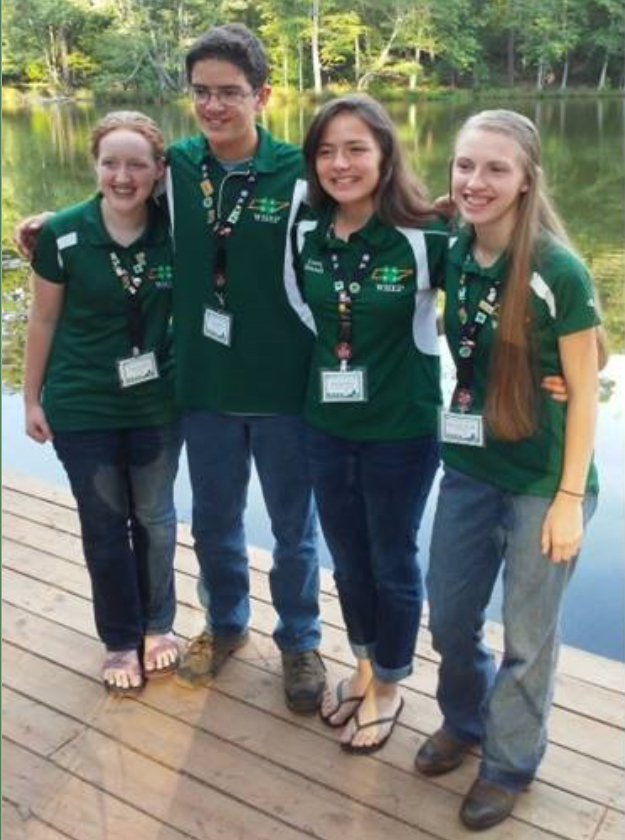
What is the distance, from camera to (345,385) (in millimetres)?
1590

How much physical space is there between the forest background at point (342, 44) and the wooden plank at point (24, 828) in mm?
1453

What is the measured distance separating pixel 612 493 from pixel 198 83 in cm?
290

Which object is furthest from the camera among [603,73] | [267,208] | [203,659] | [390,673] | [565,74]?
[565,74]

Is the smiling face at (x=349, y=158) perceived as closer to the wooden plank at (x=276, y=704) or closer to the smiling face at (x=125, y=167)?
the smiling face at (x=125, y=167)

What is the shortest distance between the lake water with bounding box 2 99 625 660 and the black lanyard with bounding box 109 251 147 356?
0.24 meters

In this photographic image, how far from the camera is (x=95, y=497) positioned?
1.89 meters

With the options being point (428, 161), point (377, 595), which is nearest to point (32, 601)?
point (377, 595)

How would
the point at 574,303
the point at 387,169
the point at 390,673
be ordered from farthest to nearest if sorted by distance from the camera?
1. the point at 390,673
2. the point at 387,169
3. the point at 574,303

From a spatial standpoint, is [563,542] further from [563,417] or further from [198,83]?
[198,83]

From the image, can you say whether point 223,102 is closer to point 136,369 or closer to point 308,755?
point 136,369

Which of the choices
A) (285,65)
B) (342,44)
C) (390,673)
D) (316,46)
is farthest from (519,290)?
(342,44)

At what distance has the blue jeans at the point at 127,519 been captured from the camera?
6.09 feet

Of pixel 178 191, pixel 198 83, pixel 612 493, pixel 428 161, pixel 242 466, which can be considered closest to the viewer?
pixel 198 83

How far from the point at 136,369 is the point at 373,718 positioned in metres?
0.91
